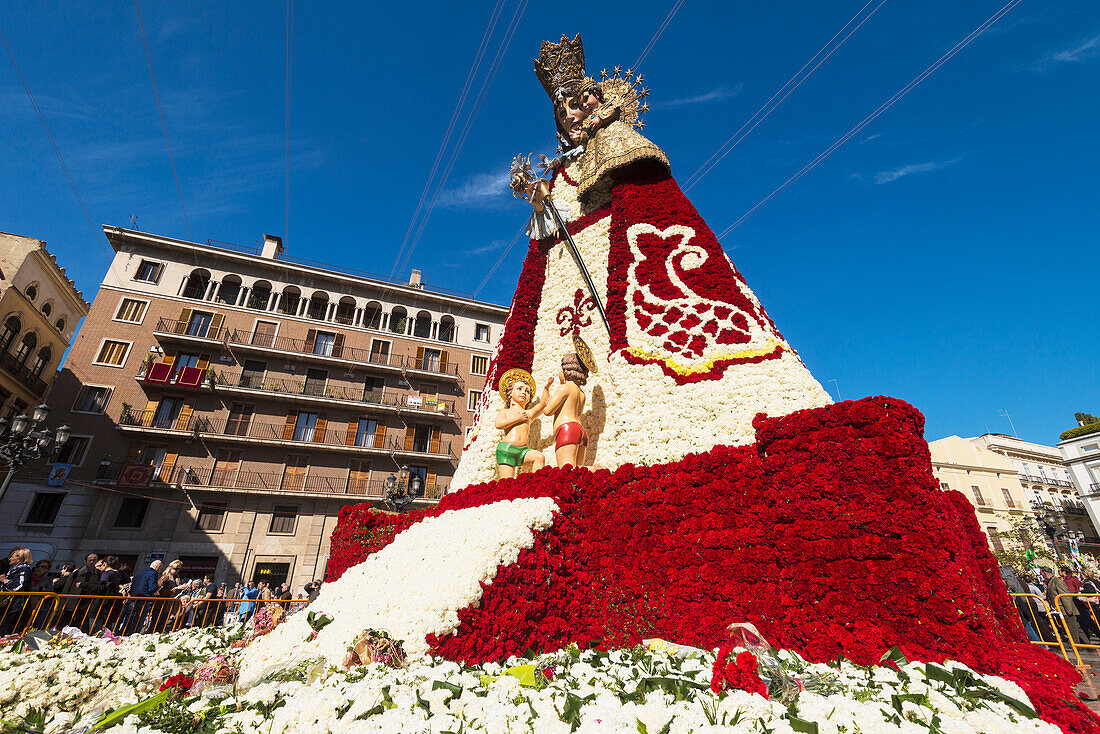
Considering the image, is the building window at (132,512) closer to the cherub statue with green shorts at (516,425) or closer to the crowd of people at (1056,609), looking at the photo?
the cherub statue with green shorts at (516,425)

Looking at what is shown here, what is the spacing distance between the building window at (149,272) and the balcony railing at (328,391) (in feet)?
21.2

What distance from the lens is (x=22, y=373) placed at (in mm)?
20766

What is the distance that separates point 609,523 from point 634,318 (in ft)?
11.1

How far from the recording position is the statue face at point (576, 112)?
10727mm

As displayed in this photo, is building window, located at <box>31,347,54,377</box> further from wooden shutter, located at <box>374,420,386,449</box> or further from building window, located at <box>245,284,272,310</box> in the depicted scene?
wooden shutter, located at <box>374,420,386,449</box>

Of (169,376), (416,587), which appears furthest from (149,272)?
(416,587)

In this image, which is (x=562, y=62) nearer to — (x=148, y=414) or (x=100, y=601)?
(x=100, y=601)

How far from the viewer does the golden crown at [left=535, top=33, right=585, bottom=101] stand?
1119 cm

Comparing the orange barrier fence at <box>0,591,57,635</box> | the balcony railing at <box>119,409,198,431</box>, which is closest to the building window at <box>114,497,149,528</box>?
the balcony railing at <box>119,409,198,431</box>

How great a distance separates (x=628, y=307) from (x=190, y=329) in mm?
26019

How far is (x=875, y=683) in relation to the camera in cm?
311

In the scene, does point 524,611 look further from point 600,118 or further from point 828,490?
point 600,118

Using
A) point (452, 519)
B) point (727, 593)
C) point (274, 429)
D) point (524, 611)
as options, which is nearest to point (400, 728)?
point (524, 611)

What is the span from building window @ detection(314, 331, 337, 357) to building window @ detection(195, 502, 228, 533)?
8957 millimetres
